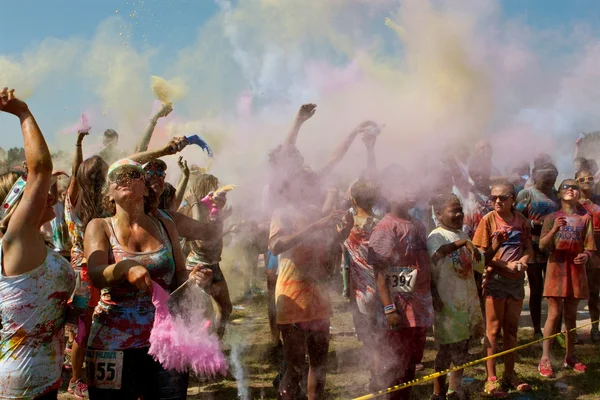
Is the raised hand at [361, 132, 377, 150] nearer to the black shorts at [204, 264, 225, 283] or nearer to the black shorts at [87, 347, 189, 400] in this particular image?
the black shorts at [204, 264, 225, 283]

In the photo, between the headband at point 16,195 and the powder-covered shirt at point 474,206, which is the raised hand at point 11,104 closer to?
the headband at point 16,195

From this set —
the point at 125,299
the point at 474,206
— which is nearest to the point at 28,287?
the point at 125,299

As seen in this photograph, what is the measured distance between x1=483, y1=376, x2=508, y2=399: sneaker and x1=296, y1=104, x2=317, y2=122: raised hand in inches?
108

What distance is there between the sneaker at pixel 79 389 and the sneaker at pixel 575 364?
14.6 feet

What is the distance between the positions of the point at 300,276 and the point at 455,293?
49.1 inches

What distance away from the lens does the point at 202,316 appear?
2818mm

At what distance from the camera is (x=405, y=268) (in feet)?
12.8

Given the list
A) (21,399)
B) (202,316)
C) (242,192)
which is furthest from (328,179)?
(21,399)

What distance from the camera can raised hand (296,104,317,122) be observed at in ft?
13.8

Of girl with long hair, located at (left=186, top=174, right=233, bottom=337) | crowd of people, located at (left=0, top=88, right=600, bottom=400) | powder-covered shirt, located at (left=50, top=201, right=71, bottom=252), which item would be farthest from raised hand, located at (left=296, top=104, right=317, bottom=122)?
powder-covered shirt, located at (left=50, top=201, right=71, bottom=252)

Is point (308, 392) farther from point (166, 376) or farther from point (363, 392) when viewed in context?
point (166, 376)

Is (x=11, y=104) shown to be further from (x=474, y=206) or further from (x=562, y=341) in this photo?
(x=562, y=341)

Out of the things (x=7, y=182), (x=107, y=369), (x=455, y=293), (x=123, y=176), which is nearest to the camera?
(x=107, y=369)

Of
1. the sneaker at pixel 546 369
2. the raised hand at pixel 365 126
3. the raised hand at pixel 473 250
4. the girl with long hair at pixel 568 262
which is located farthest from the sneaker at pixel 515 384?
the raised hand at pixel 365 126
